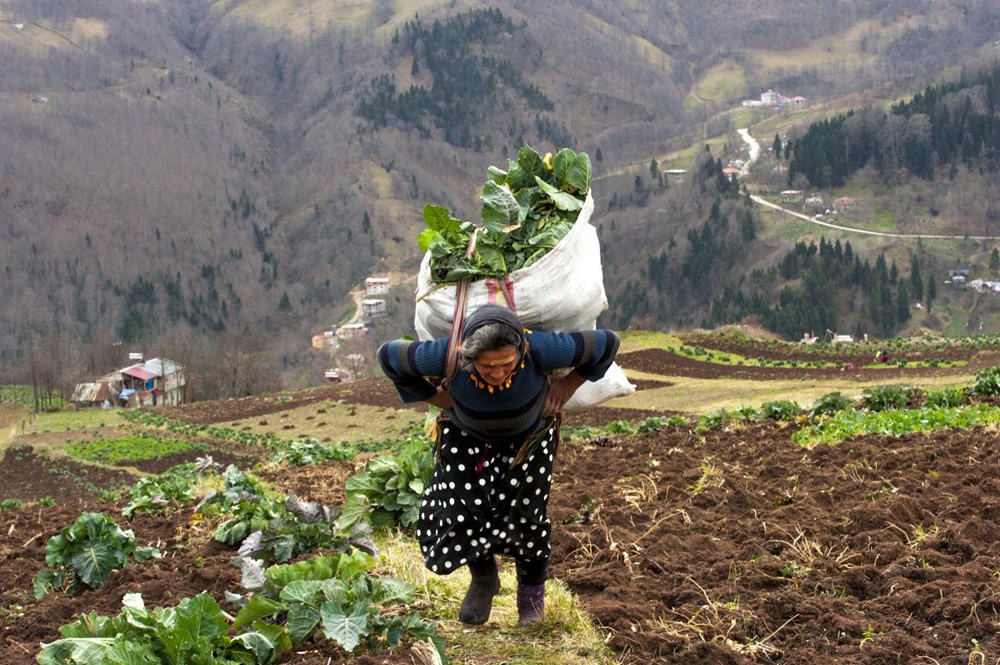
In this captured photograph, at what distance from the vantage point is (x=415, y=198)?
16050 centimetres

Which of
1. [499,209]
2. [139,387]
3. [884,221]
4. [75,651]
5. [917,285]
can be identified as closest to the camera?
[75,651]

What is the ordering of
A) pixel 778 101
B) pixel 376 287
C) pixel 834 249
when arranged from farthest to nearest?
Answer: 1. pixel 778 101
2. pixel 376 287
3. pixel 834 249

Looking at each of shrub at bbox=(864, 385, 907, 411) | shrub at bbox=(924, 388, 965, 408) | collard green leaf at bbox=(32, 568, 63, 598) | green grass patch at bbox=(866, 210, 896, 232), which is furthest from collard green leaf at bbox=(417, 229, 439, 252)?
green grass patch at bbox=(866, 210, 896, 232)

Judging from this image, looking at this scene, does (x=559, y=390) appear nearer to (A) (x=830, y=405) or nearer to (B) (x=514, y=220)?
(B) (x=514, y=220)

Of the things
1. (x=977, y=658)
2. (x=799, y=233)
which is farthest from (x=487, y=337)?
(x=799, y=233)

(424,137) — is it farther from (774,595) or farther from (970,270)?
(774,595)

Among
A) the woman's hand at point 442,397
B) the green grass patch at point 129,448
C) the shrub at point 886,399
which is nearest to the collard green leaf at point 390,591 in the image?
the woman's hand at point 442,397

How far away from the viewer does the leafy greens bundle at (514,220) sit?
185 inches

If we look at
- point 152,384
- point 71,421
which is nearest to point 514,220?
point 71,421

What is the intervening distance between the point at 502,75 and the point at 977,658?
202690 millimetres

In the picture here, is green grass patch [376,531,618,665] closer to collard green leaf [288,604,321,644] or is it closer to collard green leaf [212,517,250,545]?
collard green leaf [288,604,321,644]

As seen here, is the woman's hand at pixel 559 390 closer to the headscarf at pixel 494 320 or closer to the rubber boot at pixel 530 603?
the headscarf at pixel 494 320

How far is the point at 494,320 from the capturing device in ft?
13.5

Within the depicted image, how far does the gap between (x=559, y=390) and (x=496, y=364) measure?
472 mm
